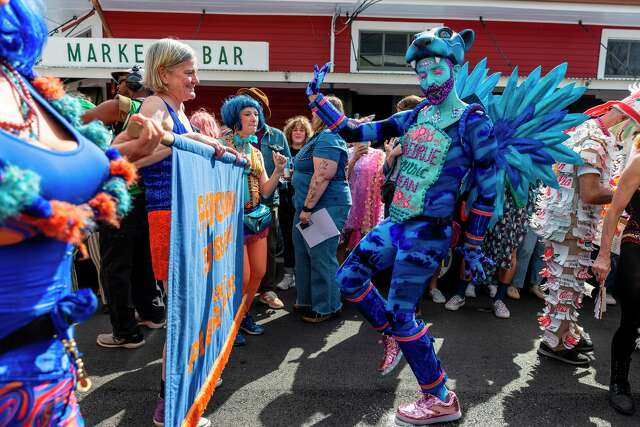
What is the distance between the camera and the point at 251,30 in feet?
39.0

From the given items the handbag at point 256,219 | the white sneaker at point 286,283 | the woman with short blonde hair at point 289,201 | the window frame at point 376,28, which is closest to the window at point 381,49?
the window frame at point 376,28

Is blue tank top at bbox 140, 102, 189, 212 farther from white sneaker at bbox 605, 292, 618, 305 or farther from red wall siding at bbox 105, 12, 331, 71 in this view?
red wall siding at bbox 105, 12, 331, 71

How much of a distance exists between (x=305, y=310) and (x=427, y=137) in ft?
8.04

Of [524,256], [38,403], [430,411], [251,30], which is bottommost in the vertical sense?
[430,411]

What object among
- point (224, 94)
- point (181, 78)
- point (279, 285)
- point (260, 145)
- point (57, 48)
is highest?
point (57, 48)

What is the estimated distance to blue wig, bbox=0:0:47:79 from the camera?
1.09 metres

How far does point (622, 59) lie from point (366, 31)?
24.0ft

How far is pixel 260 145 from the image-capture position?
4434mm

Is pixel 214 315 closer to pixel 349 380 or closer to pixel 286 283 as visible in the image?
pixel 349 380

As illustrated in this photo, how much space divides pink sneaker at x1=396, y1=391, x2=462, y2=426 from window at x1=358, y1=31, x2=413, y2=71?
1074 centimetres

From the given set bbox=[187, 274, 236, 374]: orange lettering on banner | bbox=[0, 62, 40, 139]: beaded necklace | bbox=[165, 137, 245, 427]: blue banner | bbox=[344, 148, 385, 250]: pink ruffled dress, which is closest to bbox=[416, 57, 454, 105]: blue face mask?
bbox=[165, 137, 245, 427]: blue banner

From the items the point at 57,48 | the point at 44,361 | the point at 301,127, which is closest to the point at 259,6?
the point at 57,48

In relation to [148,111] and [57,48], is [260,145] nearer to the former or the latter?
[148,111]

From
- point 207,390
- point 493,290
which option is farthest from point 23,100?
point 493,290
